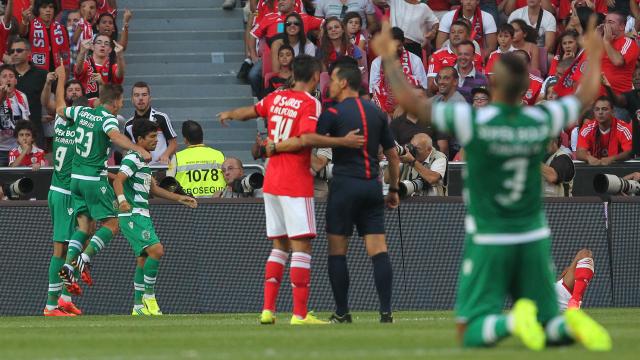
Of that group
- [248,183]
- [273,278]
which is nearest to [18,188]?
[248,183]

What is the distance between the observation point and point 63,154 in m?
16.7

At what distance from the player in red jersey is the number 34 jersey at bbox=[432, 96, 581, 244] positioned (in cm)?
403

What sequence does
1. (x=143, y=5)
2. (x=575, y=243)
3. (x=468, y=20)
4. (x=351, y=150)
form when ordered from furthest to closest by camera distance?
(x=143, y=5) → (x=468, y=20) → (x=575, y=243) → (x=351, y=150)

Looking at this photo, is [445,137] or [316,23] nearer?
[445,137]

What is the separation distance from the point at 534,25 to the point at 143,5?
6.39 metres

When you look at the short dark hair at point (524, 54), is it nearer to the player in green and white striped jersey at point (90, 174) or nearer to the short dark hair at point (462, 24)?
the short dark hair at point (462, 24)

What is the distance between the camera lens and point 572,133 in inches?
777

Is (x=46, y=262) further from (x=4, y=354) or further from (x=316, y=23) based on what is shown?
(x=4, y=354)

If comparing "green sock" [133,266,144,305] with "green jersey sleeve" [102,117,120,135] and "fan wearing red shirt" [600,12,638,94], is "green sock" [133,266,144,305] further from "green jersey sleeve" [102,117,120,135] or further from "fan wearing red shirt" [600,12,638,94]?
"fan wearing red shirt" [600,12,638,94]

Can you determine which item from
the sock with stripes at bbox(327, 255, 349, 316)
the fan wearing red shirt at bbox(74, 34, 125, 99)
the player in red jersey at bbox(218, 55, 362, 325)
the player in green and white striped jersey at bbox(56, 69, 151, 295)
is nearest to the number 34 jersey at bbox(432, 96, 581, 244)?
the player in red jersey at bbox(218, 55, 362, 325)

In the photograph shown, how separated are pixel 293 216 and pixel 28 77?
870 cm

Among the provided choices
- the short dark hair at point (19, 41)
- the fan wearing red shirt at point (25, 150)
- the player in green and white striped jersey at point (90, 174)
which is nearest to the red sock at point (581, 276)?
the player in green and white striped jersey at point (90, 174)

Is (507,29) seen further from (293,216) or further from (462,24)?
(293,216)

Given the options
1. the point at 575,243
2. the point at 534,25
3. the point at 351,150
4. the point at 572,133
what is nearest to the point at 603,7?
the point at 534,25
